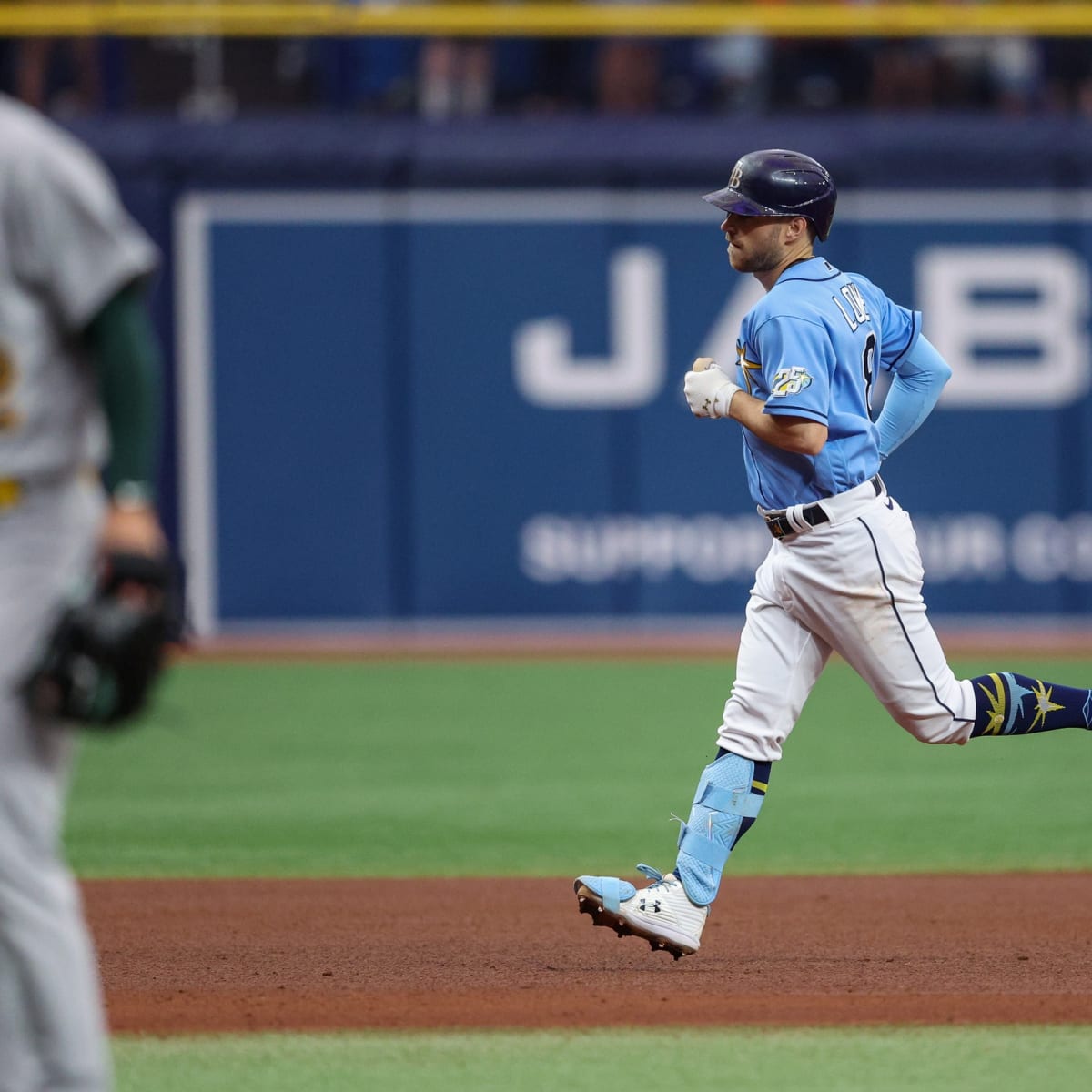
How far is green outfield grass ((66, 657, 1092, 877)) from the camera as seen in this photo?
663cm

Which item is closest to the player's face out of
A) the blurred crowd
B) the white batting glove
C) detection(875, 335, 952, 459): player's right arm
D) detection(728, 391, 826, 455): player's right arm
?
the white batting glove

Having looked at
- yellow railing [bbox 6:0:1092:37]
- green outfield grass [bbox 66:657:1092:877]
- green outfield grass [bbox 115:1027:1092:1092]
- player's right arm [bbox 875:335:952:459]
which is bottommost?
green outfield grass [bbox 66:657:1092:877]

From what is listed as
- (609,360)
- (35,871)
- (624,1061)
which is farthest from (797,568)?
(609,360)

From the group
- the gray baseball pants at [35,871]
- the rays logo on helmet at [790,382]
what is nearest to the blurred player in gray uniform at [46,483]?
the gray baseball pants at [35,871]

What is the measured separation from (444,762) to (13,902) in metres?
5.77

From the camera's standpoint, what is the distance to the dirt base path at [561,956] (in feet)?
14.1

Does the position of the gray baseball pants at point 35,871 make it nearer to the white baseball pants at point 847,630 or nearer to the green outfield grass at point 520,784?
the white baseball pants at point 847,630

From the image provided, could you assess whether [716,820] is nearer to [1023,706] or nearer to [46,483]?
[1023,706]

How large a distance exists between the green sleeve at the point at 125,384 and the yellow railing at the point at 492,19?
37.4 ft

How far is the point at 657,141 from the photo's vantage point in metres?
13.9

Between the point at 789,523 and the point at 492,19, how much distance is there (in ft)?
32.7

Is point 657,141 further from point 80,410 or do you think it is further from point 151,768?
point 80,410

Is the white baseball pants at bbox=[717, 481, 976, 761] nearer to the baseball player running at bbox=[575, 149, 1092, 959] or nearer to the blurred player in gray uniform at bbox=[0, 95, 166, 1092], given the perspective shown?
the baseball player running at bbox=[575, 149, 1092, 959]

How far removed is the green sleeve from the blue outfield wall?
10.8m
